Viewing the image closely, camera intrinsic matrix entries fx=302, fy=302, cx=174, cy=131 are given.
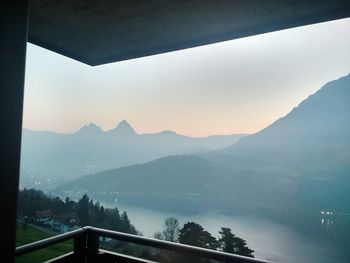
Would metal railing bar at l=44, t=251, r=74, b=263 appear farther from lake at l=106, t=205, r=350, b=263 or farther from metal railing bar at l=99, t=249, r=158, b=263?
lake at l=106, t=205, r=350, b=263

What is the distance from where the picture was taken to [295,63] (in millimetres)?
34781

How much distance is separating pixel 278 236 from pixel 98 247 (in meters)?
22.5

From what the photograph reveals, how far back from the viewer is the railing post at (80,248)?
253 cm

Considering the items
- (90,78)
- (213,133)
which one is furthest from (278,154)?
(90,78)

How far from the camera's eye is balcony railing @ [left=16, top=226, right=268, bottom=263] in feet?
6.33

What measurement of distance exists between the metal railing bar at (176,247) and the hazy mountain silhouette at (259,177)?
75.1ft

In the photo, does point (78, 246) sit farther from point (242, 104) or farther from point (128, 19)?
point (242, 104)

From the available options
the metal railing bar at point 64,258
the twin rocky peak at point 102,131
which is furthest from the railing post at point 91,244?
the twin rocky peak at point 102,131

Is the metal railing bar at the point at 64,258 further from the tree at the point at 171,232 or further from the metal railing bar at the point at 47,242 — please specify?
the tree at the point at 171,232

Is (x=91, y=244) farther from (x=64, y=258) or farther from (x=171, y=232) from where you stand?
(x=171, y=232)

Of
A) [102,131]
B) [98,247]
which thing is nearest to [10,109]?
[98,247]

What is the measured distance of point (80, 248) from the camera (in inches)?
101

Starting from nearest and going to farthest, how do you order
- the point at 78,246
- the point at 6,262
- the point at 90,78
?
the point at 6,262 < the point at 78,246 < the point at 90,78

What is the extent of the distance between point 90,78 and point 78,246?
4697cm
